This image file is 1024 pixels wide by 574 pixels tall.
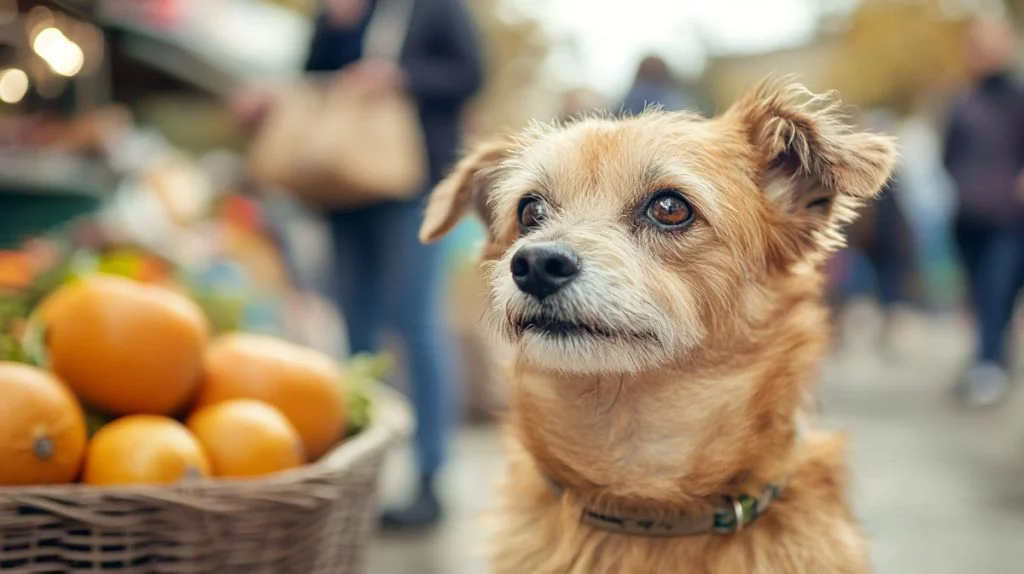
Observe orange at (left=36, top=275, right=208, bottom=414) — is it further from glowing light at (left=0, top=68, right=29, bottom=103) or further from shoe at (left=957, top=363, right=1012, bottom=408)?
shoe at (left=957, top=363, right=1012, bottom=408)

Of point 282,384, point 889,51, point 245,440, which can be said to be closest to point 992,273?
point 282,384

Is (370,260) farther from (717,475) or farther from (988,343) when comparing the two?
(988,343)

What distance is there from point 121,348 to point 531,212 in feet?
3.26

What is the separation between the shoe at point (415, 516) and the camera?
3.65m

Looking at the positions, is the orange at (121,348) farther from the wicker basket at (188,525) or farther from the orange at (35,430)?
the wicker basket at (188,525)

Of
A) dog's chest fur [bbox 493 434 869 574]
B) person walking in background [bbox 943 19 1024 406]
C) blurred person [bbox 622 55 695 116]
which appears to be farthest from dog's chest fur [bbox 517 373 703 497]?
person walking in background [bbox 943 19 1024 406]

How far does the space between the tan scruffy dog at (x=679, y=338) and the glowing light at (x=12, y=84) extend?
3815 millimetres

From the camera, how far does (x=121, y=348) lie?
6.84 ft

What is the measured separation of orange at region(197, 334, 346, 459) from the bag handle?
1838 millimetres

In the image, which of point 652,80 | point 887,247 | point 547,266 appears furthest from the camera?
point 887,247

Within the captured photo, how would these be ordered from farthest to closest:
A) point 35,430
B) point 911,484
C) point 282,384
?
point 911,484 → point 282,384 → point 35,430

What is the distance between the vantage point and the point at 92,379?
2.09m

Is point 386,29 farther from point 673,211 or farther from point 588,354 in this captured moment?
point 588,354

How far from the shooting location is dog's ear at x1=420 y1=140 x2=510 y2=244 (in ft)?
7.12
